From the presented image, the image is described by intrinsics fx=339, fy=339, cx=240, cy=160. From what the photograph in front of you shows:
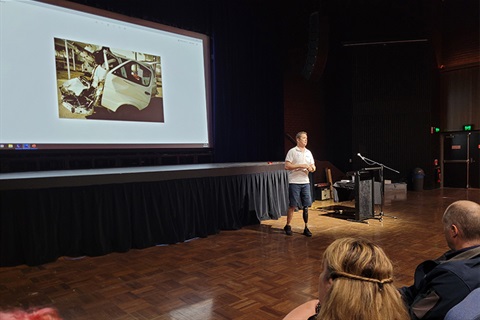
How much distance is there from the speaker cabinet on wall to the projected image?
2719mm

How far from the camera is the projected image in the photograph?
375cm

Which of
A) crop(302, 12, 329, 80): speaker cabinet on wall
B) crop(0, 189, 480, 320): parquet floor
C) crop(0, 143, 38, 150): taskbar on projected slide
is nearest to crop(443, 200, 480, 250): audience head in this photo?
crop(0, 189, 480, 320): parquet floor

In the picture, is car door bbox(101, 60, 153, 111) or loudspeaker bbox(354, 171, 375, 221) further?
loudspeaker bbox(354, 171, 375, 221)

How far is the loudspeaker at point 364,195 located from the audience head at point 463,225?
141 inches

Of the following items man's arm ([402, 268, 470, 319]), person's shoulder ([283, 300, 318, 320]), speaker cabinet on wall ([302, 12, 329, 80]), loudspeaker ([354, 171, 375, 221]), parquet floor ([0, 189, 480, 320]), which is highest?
speaker cabinet on wall ([302, 12, 329, 80])

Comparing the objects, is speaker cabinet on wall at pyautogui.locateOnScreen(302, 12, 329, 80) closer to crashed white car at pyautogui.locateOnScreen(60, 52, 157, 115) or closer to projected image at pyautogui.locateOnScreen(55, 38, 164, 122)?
projected image at pyautogui.locateOnScreen(55, 38, 164, 122)

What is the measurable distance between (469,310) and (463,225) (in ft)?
2.20

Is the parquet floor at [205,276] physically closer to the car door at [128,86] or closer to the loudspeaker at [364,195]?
the loudspeaker at [364,195]

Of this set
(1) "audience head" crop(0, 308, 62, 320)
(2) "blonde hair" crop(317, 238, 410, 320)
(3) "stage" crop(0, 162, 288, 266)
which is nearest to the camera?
(2) "blonde hair" crop(317, 238, 410, 320)

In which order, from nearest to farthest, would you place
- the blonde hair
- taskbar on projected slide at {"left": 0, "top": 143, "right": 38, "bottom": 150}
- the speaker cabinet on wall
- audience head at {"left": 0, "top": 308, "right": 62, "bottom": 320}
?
the blonde hair, audience head at {"left": 0, "top": 308, "right": 62, "bottom": 320}, taskbar on projected slide at {"left": 0, "top": 143, "right": 38, "bottom": 150}, the speaker cabinet on wall

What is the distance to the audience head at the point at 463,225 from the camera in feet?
4.34

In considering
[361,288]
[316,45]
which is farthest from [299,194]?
[361,288]

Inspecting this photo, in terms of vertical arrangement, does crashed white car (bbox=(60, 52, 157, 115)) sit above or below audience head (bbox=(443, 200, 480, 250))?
above

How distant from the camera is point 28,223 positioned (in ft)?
10.3
